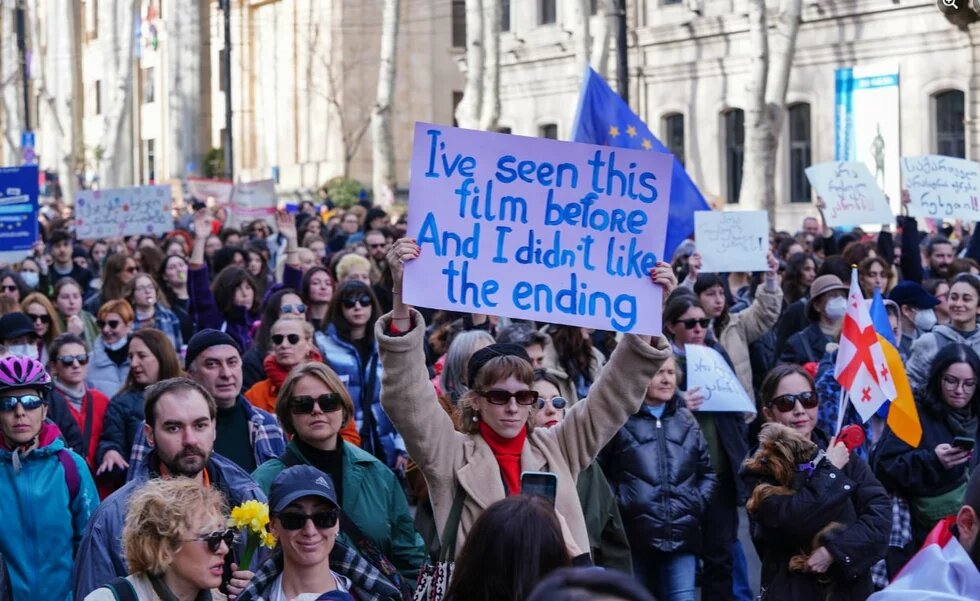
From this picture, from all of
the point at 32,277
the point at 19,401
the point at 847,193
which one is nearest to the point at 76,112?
the point at 32,277

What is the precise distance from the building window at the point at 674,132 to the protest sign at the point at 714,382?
94.5ft

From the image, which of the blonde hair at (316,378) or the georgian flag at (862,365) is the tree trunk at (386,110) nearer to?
the georgian flag at (862,365)

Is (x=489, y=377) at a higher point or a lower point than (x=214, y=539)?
higher

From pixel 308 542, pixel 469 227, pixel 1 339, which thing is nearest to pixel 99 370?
pixel 1 339

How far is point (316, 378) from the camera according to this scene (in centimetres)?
610

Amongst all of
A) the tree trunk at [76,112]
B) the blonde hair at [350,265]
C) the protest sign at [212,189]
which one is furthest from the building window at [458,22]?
the blonde hair at [350,265]

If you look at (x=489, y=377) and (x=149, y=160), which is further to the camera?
(x=149, y=160)

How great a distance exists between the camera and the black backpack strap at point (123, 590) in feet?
14.5

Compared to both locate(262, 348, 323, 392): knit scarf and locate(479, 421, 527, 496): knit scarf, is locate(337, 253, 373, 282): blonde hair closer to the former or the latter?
locate(262, 348, 323, 392): knit scarf

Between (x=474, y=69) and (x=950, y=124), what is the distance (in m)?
9.93

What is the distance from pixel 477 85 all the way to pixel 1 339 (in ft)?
86.5

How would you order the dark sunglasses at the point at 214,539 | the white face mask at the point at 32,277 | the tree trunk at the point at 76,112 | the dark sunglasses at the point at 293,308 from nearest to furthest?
the dark sunglasses at the point at 214,539 → the dark sunglasses at the point at 293,308 → the white face mask at the point at 32,277 → the tree trunk at the point at 76,112

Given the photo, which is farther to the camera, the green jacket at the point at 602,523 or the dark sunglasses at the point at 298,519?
the green jacket at the point at 602,523

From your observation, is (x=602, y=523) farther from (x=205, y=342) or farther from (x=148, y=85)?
(x=148, y=85)
